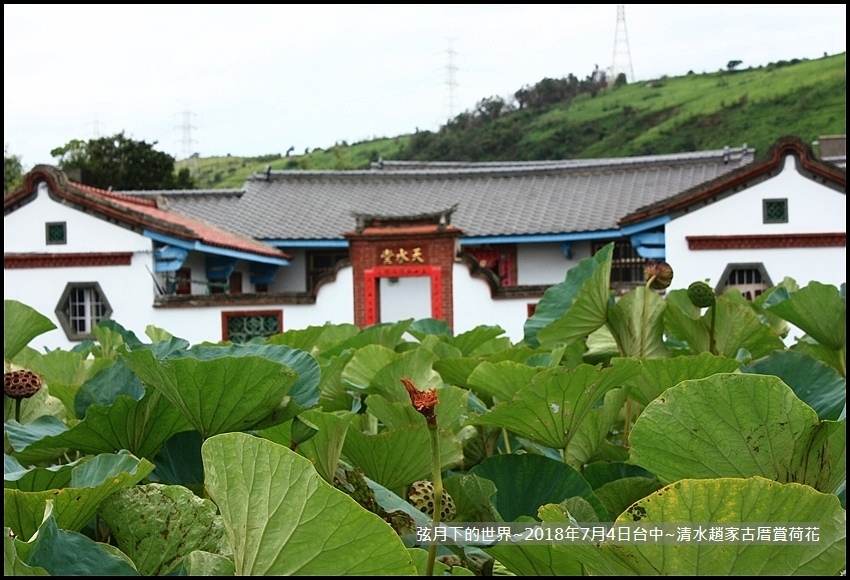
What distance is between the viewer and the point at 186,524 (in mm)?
563

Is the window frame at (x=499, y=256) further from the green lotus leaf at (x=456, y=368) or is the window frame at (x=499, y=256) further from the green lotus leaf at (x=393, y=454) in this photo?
the green lotus leaf at (x=393, y=454)

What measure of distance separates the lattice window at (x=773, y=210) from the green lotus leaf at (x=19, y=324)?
34.8 feet

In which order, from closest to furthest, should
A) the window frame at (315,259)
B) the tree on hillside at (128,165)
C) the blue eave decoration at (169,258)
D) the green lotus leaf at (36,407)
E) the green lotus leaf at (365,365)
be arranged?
the green lotus leaf at (36,407)
the green lotus leaf at (365,365)
the blue eave decoration at (169,258)
the window frame at (315,259)
the tree on hillside at (128,165)

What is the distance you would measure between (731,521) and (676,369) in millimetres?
447

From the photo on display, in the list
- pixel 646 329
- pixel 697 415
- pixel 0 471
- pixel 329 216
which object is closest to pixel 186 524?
pixel 0 471

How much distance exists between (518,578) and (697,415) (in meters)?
0.15

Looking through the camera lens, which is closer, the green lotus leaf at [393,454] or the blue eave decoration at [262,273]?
the green lotus leaf at [393,454]

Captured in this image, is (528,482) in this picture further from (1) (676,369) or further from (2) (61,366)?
(2) (61,366)

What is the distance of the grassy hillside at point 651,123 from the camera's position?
1442 inches

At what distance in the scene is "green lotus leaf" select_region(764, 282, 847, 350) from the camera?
1271 millimetres

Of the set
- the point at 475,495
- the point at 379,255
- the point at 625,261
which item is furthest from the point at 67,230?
the point at 475,495

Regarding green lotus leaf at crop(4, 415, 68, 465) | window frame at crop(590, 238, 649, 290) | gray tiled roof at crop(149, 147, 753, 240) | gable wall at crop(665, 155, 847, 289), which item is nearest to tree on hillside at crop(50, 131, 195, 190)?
gray tiled roof at crop(149, 147, 753, 240)

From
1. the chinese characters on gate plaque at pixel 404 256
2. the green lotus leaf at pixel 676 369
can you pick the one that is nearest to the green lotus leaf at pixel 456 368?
the green lotus leaf at pixel 676 369

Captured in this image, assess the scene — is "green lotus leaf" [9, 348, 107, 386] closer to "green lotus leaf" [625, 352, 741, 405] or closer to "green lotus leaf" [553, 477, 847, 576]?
"green lotus leaf" [625, 352, 741, 405]
